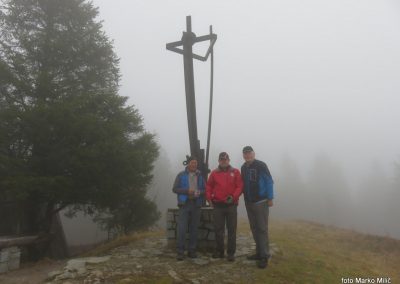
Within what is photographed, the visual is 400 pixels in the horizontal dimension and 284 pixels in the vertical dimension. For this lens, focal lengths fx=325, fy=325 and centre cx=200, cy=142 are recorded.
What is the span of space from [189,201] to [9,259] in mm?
4796

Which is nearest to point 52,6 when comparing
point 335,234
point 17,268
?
point 17,268

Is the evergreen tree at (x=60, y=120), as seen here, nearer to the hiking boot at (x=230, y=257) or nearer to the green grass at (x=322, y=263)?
the green grass at (x=322, y=263)

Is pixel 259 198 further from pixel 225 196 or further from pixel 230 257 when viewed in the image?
pixel 230 257

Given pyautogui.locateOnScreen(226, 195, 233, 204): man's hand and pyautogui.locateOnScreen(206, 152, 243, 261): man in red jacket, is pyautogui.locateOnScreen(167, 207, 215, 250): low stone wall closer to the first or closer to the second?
pyautogui.locateOnScreen(206, 152, 243, 261): man in red jacket

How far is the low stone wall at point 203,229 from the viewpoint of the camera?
785 centimetres

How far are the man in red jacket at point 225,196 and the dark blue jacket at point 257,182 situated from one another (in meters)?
0.15

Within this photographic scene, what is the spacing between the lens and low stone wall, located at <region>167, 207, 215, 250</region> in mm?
7852

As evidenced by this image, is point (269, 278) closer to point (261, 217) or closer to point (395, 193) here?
point (261, 217)

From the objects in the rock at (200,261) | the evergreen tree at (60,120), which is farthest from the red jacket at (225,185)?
the evergreen tree at (60,120)

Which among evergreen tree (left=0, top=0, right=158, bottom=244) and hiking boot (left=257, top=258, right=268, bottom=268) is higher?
evergreen tree (left=0, top=0, right=158, bottom=244)

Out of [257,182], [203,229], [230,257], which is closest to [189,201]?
[203,229]

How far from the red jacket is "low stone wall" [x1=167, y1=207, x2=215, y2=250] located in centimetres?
113

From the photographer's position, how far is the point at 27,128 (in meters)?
9.55

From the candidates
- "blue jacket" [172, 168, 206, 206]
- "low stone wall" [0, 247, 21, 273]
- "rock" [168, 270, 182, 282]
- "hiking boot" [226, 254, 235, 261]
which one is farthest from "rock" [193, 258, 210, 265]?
"low stone wall" [0, 247, 21, 273]
